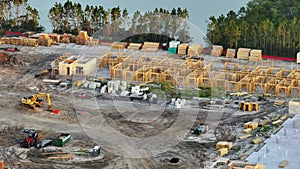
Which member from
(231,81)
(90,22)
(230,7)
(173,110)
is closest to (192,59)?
(231,81)

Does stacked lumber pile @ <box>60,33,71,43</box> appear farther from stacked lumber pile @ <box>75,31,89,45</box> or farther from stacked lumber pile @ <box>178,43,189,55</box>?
stacked lumber pile @ <box>178,43,189,55</box>

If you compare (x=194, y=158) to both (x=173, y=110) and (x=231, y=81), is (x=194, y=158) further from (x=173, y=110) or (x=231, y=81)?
(x=231, y=81)

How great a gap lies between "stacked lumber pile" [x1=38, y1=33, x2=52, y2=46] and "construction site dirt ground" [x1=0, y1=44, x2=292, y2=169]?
4369mm

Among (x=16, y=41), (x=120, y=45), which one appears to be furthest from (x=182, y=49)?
(x=16, y=41)

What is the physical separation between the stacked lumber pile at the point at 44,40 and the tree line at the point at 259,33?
29.5ft

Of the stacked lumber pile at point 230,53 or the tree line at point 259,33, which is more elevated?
the tree line at point 259,33

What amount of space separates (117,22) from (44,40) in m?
5.53

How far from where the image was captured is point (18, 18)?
50.2 metres

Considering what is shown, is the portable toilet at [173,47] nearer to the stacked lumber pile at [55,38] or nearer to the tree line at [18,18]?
the stacked lumber pile at [55,38]

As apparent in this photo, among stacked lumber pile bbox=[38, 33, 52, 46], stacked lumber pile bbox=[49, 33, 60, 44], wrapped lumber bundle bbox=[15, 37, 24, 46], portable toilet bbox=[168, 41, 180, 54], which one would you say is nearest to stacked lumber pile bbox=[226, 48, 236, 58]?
portable toilet bbox=[168, 41, 180, 54]

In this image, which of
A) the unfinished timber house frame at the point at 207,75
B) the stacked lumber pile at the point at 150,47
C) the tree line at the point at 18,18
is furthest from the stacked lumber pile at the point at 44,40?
the unfinished timber house frame at the point at 207,75

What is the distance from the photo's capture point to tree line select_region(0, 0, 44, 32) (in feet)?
160

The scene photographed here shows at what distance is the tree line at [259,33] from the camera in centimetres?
4381

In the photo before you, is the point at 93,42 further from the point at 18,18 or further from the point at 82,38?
the point at 18,18
